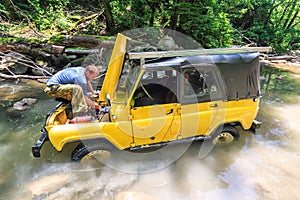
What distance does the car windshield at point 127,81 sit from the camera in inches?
145

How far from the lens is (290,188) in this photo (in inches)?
150

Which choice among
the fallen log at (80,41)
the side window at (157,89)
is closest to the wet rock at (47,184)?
the side window at (157,89)

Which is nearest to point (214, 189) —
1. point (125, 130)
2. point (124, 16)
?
point (125, 130)

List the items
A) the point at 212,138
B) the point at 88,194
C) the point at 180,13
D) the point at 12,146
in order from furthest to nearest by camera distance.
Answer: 1. the point at 180,13
2. the point at 12,146
3. the point at 212,138
4. the point at 88,194

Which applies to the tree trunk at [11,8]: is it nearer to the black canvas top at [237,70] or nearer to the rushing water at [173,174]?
the rushing water at [173,174]

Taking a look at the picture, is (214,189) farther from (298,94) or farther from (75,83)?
(298,94)

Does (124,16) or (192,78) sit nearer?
(192,78)

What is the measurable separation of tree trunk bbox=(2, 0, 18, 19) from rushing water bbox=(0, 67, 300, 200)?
867cm

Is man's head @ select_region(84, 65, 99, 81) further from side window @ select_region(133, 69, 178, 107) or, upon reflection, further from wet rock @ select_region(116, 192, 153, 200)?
wet rock @ select_region(116, 192, 153, 200)

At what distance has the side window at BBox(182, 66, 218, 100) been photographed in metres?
3.77

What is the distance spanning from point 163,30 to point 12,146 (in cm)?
836

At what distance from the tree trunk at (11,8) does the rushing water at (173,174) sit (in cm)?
867

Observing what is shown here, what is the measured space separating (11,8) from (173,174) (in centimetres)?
1233

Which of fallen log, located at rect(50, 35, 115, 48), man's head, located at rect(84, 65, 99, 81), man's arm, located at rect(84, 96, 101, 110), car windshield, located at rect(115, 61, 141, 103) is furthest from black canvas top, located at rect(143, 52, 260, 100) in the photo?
fallen log, located at rect(50, 35, 115, 48)
